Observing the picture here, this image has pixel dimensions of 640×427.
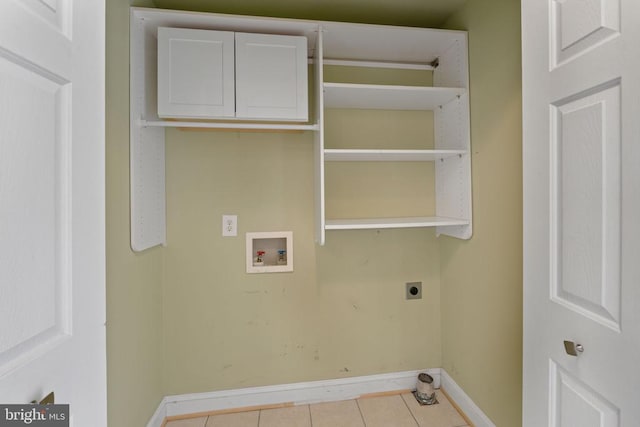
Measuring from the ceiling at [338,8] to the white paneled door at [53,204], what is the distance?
119 cm

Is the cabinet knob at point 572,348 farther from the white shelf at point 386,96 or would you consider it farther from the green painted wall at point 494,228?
the white shelf at point 386,96

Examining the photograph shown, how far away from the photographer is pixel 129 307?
142cm

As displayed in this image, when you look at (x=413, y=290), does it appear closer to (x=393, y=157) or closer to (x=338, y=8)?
(x=393, y=157)

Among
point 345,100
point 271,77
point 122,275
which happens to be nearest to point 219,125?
point 271,77

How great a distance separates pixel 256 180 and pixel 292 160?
260 mm

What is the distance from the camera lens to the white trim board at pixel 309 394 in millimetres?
1844

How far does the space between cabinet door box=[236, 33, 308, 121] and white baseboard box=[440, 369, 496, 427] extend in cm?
186

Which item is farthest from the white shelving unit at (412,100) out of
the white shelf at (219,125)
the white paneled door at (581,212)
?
the white paneled door at (581,212)

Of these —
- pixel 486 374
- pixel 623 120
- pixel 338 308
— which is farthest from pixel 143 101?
pixel 486 374

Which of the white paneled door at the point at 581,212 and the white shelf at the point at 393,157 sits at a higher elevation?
the white shelf at the point at 393,157

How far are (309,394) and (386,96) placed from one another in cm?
191

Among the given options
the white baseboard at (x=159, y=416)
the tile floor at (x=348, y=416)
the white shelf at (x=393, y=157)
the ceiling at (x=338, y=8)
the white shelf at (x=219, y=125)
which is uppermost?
the ceiling at (x=338, y=8)

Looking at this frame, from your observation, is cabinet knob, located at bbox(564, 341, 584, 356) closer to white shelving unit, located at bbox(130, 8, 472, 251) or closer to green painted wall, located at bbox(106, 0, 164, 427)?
white shelving unit, located at bbox(130, 8, 472, 251)

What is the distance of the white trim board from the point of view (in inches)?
72.6
